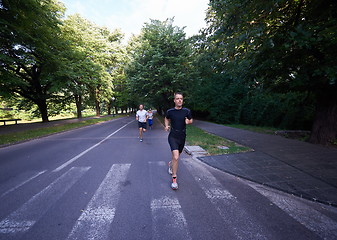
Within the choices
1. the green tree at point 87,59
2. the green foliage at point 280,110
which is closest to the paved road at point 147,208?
the green foliage at point 280,110

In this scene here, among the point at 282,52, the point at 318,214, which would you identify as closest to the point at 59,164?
the point at 318,214

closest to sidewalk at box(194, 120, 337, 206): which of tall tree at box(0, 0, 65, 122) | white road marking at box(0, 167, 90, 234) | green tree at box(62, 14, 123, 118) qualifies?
white road marking at box(0, 167, 90, 234)

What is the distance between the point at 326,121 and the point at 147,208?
8.90 m

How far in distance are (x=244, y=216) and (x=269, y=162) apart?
310 centimetres

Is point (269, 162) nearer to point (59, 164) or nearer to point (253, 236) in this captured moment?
point (253, 236)

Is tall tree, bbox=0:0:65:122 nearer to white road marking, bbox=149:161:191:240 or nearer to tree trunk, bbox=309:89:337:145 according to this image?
white road marking, bbox=149:161:191:240

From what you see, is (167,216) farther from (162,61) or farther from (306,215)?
(162,61)

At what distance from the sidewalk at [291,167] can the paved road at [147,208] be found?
34 centimetres

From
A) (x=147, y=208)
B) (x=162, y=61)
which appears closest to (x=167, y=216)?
(x=147, y=208)

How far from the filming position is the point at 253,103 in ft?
45.6

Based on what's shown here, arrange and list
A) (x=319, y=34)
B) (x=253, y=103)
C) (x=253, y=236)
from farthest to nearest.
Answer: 1. (x=253, y=103)
2. (x=319, y=34)
3. (x=253, y=236)

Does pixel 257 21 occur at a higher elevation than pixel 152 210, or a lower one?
higher

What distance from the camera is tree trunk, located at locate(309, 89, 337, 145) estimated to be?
642 centimetres

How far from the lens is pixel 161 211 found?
2.50 meters
